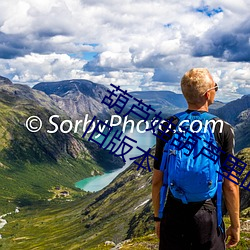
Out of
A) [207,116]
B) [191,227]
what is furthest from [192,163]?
[191,227]

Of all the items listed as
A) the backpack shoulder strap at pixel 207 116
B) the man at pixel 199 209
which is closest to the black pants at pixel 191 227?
the man at pixel 199 209

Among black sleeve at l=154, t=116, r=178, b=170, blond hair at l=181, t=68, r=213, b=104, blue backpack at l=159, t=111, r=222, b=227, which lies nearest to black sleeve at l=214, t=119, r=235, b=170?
blue backpack at l=159, t=111, r=222, b=227

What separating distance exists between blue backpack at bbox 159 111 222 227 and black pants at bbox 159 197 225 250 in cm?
30

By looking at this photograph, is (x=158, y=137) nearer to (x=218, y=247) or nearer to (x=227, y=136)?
(x=227, y=136)

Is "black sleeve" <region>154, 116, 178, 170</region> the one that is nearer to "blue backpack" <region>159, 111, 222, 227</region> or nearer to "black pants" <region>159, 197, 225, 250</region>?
"blue backpack" <region>159, 111, 222, 227</region>

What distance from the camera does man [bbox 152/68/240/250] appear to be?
10289 millimetres

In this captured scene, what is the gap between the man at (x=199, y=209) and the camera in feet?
33.8

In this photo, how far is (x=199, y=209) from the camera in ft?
33.5

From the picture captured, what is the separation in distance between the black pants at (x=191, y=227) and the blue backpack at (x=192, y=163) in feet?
0.98

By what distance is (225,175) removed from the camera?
10359 millimetres

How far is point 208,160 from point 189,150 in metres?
0.59

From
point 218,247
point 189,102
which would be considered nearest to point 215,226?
point 218,247

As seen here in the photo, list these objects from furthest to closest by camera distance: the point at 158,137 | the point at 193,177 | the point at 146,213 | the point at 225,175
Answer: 1. the point at 146,213
2. the point at 158,137
3. the point at 225,175
4. the point at 193,177

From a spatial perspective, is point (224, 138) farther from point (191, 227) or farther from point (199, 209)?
point (191, 227)
